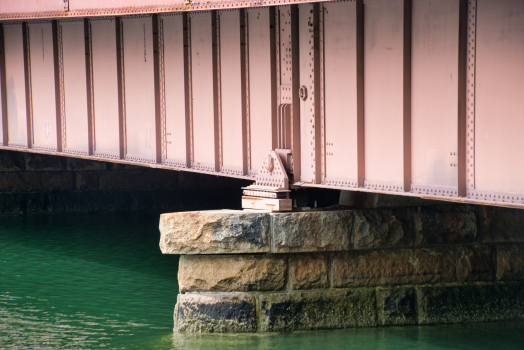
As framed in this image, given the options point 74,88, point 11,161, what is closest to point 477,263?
point 74,88

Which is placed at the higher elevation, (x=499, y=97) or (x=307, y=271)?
(x=499, y=97)

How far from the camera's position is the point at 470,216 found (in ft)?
37.4

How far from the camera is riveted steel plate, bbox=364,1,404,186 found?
382 inches

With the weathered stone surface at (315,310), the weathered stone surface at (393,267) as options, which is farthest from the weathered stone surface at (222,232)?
the weathered stone surface at (393,267)

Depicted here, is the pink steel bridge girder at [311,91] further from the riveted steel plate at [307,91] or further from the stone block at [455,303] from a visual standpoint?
the stone block at [455,303]

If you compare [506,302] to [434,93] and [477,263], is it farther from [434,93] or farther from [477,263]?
[434,93]

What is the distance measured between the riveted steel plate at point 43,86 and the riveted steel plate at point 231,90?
6027 mm

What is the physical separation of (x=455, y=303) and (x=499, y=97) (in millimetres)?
3836

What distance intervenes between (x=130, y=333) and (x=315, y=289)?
2864mm

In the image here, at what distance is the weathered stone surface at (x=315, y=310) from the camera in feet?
35.0

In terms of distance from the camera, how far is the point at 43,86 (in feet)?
57.8

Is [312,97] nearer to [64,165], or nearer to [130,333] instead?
[130,333]

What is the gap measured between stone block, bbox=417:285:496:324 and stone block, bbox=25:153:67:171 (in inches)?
646

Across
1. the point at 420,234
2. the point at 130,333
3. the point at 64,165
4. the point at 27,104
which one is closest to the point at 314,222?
the point at 420,234
